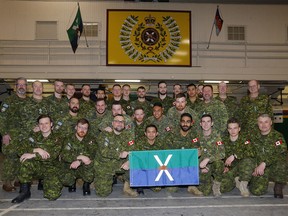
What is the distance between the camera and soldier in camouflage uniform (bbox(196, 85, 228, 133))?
23.3 ft

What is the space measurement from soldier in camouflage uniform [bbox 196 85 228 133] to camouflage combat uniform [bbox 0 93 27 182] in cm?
435

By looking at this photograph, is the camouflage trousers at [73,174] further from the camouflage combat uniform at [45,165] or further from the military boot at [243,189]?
the military boot at [243,189]

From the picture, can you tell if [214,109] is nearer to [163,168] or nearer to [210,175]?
[210,175]

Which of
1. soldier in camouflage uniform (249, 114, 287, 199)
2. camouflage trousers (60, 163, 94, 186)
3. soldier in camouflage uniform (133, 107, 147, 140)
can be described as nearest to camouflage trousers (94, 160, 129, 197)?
camouflage trousers (60, 163, 94, 186)

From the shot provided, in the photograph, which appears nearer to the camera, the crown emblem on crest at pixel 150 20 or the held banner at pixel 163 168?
the held banner at pixel 163 168

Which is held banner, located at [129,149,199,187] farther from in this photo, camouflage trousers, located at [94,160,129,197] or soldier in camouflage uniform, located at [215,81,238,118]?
soldier in camouflage uniform, located at [215,81,238,118]

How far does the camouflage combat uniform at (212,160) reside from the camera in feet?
19.1

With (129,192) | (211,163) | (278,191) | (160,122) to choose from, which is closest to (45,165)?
(129,192)

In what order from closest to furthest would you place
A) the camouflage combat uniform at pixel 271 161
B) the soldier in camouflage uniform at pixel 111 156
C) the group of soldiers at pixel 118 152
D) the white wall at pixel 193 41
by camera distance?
the group of soldiers at pixel 118 152 < the camouflage combat uniform at pixel 271 161 < the soldier in camouflage uniform at pixel 111 156 < the white wall at pixel 193 41

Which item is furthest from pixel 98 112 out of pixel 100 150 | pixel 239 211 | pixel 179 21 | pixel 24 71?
pixel 179 21

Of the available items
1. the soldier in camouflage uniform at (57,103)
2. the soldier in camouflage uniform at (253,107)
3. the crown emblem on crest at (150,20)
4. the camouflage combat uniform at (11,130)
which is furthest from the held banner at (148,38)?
the camouflage combat uniform at (11,130)

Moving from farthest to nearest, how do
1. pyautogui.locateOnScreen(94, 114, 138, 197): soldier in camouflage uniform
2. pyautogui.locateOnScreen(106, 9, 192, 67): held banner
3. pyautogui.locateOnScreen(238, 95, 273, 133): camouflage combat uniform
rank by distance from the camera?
pyautogui.locateOnScreen(106, 9, 192, 67): held banner, pyautogui.locateOnScreen(238, 95, 273, 133): camouflage combat uniform, pyautogui.locateOnScreen(94, 114, 138, 197): soldier in camouflage uniform

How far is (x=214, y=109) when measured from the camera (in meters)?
7.25

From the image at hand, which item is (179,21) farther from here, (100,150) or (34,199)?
(34,199)
